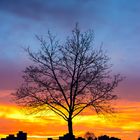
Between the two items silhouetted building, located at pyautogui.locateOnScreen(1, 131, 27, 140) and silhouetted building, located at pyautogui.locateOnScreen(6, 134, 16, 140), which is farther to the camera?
silhouetted building, located at pyautogui.locateOnScreen(6, 134, 16, 140)

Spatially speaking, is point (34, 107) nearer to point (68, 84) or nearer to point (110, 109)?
point (68, 84)

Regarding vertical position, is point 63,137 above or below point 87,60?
below

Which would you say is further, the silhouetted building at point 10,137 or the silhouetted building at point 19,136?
the silhouetted building at point 10,137

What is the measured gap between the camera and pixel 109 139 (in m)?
31.6

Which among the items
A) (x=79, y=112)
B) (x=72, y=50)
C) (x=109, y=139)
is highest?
(x=72, y=50)

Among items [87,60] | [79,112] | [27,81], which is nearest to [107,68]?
[87,60]

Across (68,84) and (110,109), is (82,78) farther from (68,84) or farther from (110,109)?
(110,109)

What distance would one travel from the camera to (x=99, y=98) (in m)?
34.6

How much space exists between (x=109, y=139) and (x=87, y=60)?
6801 millimetres

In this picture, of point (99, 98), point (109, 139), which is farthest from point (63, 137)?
point (99, 98)

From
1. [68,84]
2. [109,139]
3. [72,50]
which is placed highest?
[72,50]

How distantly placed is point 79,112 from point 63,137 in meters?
4.08

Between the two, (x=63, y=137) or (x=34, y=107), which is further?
(x=34, y=107)

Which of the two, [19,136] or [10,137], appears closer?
[19,136]
